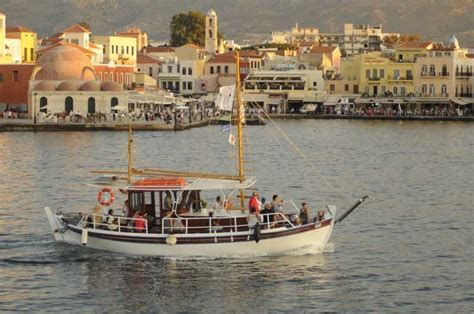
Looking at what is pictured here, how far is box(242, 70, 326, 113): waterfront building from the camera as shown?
121 metres

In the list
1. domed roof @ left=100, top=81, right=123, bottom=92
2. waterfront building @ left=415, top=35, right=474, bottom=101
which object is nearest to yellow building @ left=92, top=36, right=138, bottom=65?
domed roof @ left=100, top=81, right=123, bottom=92

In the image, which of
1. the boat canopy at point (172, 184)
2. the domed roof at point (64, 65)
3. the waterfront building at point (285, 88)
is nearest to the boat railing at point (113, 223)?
the boat canopy at point (172, 184)

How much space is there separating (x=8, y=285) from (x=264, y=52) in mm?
109644

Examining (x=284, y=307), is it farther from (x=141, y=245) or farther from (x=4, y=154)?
(x=4, y=154)

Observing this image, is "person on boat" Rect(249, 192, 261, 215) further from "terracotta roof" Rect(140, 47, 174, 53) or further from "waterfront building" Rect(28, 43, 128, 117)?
"terracotta roof" Rect(140, 47, 174, 53)

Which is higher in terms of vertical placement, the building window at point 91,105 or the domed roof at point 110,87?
the domed roof at point 110,87

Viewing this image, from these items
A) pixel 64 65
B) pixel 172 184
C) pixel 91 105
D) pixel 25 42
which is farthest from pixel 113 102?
pixel 172 184

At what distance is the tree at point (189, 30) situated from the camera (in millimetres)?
161125

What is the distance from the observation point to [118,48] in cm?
12962

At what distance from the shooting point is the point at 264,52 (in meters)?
140

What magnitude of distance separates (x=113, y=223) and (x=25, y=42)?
293 feet

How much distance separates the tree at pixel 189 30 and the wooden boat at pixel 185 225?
124638 millimetres

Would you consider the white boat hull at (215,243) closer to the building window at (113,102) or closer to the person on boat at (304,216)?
the person on boat at (304,216)

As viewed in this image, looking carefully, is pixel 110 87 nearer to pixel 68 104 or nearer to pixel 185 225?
pixel 68 104
